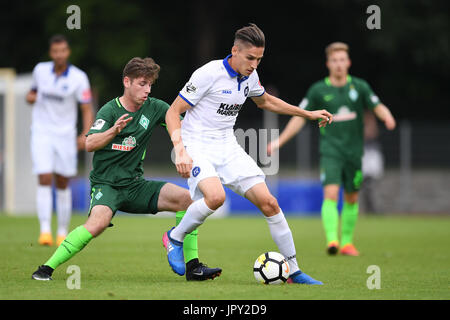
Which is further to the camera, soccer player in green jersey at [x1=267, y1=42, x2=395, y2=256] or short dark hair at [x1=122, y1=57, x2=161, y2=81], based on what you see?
soccer player in green jersey at [x1=267, y1=42, x2=395, y2=256]

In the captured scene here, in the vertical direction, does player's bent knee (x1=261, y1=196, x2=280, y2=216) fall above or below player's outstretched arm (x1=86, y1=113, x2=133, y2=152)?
below

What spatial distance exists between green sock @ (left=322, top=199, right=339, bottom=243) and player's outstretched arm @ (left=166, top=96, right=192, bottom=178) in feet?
12.3

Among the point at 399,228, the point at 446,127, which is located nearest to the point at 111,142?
the point at 399,228

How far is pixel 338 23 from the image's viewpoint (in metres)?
32.4

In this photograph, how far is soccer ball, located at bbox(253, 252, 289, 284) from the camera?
21.9 ft

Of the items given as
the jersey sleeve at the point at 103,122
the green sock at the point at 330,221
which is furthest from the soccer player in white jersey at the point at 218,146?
the green sock at the point at 330,221

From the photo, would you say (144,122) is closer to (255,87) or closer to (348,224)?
(255,87)

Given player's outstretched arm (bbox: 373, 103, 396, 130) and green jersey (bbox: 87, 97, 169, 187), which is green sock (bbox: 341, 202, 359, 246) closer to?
player's outstretched arm (bbox: 373, 103, 396, 130)

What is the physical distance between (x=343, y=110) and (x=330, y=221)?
1.39 m

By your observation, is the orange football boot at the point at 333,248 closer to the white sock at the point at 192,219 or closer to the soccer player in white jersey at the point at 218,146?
the soccer player in white jersey at the point at 218,146

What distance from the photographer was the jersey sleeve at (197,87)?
6.82 metres

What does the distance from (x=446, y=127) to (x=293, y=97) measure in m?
11.1

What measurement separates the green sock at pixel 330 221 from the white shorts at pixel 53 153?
3.23 meters

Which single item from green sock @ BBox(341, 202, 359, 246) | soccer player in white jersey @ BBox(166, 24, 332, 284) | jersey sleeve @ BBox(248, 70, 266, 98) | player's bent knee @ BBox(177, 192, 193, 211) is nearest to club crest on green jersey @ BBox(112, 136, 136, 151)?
soccer player in white jersey @ BBox(166, 24, 332, 284)
